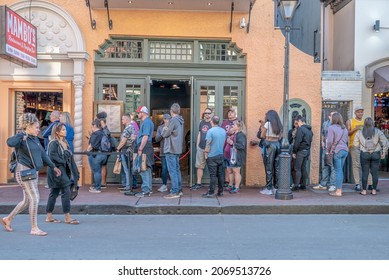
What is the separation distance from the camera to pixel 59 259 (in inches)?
220

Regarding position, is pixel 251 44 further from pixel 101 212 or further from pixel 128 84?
pixel 101 212

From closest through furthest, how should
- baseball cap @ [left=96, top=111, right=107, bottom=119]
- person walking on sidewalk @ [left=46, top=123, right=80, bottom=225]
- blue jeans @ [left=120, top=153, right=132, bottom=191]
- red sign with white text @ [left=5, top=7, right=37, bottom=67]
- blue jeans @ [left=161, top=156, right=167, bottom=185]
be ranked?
person walking on sidewalk @ [left=46, top=123, right=80, bottom=225]
red sign with white text @ [left=5, top=7, right=37, bottom=67]
blue jeans @ [left=120, top=153, right=132, bottom=191]
baseball cap @ [left=96, top=111, right=107, bottom=119]
blue jeans @ [left=161, top=156, right=167, bottom=185]

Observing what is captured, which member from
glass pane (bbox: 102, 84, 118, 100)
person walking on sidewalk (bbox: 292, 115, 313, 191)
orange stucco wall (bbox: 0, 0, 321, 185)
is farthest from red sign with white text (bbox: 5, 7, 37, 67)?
person walking on sidewalk (bbox: 292, 115, 313, 191)

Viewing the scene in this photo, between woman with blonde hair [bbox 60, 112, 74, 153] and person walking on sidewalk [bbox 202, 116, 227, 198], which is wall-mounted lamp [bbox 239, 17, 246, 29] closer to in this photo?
person walking on sidewalk [bbox 202, 116, 227, 198]

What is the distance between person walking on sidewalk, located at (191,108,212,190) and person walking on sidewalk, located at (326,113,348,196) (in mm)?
2790

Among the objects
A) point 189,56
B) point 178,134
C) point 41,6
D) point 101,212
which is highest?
point 41,6

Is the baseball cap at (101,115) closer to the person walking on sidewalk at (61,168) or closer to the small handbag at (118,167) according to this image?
the small handbag at (118,167)

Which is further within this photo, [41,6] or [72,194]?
[41,6]

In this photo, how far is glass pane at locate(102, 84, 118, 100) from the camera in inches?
458

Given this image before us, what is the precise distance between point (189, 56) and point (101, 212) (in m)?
4.79

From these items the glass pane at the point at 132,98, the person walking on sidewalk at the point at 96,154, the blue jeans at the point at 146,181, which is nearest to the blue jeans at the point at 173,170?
the blue jeans at the point at 146,181

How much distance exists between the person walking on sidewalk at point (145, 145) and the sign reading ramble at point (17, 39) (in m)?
2.82

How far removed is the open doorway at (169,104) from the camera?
12.6 metres
